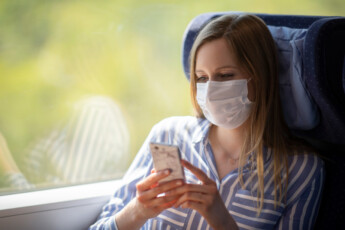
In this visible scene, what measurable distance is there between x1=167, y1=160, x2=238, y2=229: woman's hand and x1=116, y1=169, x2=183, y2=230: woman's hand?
0.03m

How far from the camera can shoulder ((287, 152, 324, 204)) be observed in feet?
4.45

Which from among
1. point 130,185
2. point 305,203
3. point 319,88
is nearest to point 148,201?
point 130,185

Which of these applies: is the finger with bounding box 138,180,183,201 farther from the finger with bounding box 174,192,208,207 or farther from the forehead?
the forehead

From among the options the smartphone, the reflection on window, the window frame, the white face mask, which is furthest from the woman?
the reflection on window

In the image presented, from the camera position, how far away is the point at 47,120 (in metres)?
1.78

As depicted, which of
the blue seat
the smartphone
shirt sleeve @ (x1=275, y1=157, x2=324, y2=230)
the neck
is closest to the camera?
the smartphone

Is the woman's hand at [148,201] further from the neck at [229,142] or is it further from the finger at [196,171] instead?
the neck at [229,142]

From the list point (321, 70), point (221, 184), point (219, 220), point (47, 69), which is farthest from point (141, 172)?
point (321, 70)

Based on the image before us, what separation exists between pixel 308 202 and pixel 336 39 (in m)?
0.62

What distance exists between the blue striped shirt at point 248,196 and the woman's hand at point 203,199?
0.20m

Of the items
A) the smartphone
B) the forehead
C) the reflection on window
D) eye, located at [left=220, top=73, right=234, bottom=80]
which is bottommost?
the reflection on window

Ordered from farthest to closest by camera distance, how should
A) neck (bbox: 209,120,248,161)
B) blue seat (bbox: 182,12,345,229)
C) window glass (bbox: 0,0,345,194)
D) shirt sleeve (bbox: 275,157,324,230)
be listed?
window glass (bbox: 0,0,345,194) → neck (bbox: 209,120,248,161) → shirt sleeve (bbox: 275,157,324,230) → blue seat (bbox: 182,12,345,229)

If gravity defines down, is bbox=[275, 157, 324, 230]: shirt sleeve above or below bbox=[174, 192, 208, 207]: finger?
below

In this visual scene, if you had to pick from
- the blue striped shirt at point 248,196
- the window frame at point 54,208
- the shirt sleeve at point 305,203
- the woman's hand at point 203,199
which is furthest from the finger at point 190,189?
the window frame at point 54,208
